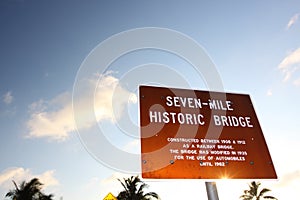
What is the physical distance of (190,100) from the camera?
13.9 ft

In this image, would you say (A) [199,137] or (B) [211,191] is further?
(A) [199,137]

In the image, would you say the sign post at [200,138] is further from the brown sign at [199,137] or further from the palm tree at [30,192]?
the palm tree at [30,192]

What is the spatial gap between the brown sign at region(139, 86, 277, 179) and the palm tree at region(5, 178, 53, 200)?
32.6 meters

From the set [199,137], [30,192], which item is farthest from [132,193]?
[199,137]

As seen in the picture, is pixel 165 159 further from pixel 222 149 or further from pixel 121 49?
pixel 121 49

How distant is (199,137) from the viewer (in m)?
3.79

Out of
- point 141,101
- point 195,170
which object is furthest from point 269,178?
point 141,101

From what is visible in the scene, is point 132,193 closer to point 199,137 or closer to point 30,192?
point 30,192

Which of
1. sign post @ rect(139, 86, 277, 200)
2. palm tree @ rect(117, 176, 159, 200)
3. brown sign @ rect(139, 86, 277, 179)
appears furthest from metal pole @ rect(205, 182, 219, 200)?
palm tree @ rect(117, 176, 159, 200)

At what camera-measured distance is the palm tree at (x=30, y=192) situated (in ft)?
99.8

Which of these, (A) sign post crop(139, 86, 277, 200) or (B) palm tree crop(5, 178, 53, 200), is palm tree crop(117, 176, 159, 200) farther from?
(A) sign post crop(139, 86, 277, 200)

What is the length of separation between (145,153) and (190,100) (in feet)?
4.22

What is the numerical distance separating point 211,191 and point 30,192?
33.2 meters

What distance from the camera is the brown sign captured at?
3.48 meters
